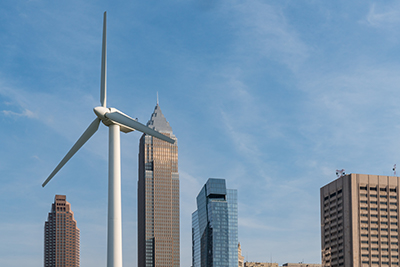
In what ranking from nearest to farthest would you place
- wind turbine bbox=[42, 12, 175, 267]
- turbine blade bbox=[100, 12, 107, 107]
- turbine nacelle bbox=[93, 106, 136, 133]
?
wind turbine bbox=[42, 12, 175, 267] → turbine nacelle bbox=[93, 106, 136, 133] → turbine blade bbox=[100, 12, 107, 107]

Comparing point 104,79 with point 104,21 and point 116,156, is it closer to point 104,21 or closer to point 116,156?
point 104,21

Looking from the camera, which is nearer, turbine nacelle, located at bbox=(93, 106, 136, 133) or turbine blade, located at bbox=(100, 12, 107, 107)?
turbine nacelle, located at bbox=(93, 106, 136, 133)

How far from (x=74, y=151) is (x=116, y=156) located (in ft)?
29.5

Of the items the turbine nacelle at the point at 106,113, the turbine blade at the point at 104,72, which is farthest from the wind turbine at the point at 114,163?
the turbine blade at the point at 104,72

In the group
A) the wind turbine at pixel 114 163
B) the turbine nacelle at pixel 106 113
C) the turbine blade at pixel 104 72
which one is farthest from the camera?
the turbine blade at pixel 104 72

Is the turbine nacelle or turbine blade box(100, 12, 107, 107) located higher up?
turbine blade box(100, 12, 107, 107)

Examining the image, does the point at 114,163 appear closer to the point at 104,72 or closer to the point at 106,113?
the point at 106,113

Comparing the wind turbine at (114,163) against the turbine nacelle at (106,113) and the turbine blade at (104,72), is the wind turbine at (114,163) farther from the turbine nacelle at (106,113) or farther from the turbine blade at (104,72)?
the turbine blade at (104,72)

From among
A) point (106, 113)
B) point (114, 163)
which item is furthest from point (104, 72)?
point (114, 163)

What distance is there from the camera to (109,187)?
81.0 metres

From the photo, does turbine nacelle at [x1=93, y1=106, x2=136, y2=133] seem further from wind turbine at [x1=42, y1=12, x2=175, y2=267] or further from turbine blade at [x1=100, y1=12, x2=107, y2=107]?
turbine blade at [x1=100, y1=12, x2=107, y2=107]

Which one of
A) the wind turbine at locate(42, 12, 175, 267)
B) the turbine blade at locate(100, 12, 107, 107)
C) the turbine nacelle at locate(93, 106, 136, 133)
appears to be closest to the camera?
the wind turbine at locate(42, 12, 175, 267)

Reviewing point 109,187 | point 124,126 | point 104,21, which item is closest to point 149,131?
point 124,126

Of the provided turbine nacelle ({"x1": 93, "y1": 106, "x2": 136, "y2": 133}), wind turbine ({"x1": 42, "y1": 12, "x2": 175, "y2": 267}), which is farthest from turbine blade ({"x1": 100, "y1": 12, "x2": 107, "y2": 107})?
turbine nacelle ({"x1": 93, "y1": 106, "x2": 136, "y2": 133})
